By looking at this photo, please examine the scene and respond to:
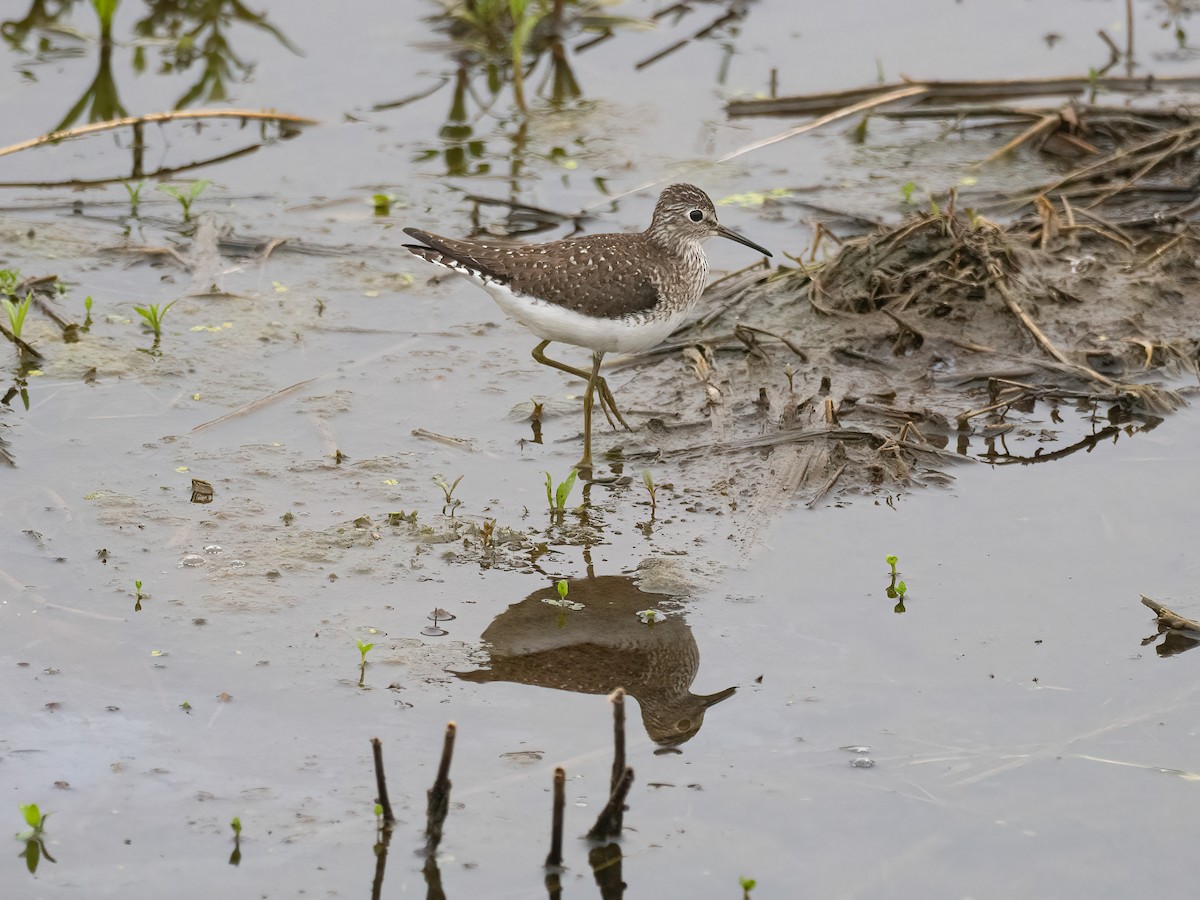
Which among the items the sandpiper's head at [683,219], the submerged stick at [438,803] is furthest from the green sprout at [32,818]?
the sandpiper's head at [683,219]

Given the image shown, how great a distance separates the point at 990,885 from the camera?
486 cm

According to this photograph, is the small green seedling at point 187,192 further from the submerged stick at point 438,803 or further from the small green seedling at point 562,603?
the submerged stick at point 438,803

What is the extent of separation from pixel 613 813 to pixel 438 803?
57cm

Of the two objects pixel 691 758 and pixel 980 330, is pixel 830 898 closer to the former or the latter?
pixel 691 758

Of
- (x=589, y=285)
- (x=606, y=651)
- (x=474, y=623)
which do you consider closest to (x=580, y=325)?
(x=589, y=285)

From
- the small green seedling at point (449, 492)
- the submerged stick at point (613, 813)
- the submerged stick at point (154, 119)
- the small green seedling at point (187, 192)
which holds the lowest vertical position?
the submerged stick at point (613, 813)

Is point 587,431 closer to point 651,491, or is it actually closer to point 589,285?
point 651,491

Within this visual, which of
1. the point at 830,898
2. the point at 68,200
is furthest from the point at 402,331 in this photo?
the point at 830,898

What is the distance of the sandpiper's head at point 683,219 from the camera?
8.09 m

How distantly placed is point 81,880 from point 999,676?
3.53 metres

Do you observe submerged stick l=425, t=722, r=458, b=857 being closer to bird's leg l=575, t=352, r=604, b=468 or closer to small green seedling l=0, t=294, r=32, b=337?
bird's leg l=575, t=352, r=604, b=468

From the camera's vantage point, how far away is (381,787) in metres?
4.71

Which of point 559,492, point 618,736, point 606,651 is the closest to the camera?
point 618,736

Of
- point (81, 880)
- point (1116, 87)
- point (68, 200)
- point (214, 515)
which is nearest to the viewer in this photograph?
point (81, 880)
